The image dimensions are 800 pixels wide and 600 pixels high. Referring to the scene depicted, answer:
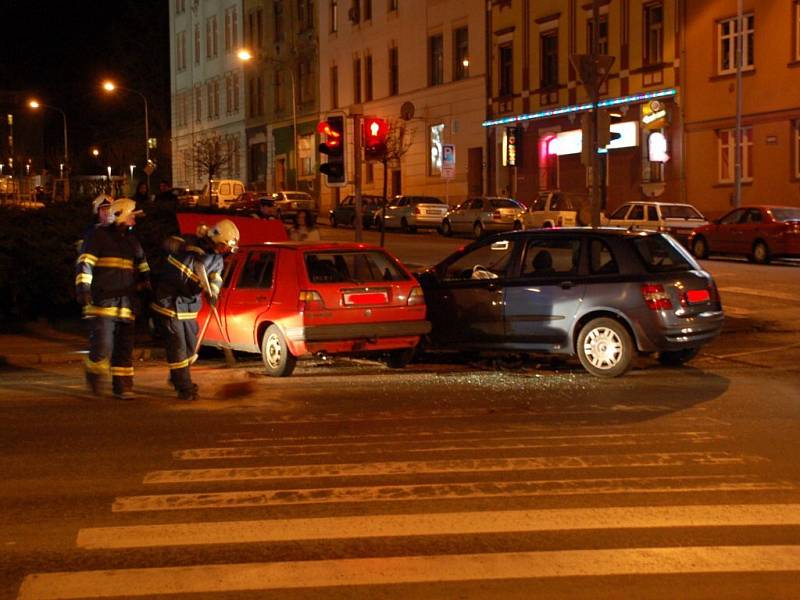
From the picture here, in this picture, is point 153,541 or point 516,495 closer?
point 153,541

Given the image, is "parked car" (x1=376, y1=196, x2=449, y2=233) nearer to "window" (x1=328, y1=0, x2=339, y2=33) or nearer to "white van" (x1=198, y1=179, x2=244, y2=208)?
"white van" (x1=198, y1=179, x2=244, y2=208)

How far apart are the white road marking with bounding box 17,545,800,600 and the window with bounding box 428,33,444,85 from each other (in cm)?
4691

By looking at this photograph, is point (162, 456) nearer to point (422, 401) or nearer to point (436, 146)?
point (422, 401)

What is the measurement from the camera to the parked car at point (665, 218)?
31594 mm

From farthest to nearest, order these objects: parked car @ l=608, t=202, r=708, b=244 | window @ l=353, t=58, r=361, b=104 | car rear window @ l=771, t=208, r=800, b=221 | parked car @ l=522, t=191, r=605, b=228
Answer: window @ l=353, t=58, r=361, b=104
parked car @ l=522, t=191, r=605, b=228
parked car @ l=608, t=202, r=708, b=244
car rear window @ l=771, t=208, r=800, b=221

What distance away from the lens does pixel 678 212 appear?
3216 centimetres

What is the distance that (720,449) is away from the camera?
823 cm

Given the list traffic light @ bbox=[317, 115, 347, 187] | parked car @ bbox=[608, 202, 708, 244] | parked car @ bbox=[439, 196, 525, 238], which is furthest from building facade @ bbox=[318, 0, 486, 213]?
traffic light @ bbox=[317, 115, 347, 187]

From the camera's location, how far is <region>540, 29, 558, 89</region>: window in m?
44.3

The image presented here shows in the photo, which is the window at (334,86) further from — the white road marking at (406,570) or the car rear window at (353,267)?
the white road marking at (406,570)

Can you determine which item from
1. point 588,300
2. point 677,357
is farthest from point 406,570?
point 677,357

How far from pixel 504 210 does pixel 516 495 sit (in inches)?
1281

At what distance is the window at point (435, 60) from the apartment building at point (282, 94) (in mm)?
10181

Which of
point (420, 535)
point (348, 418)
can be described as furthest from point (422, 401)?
point (420, 535)
